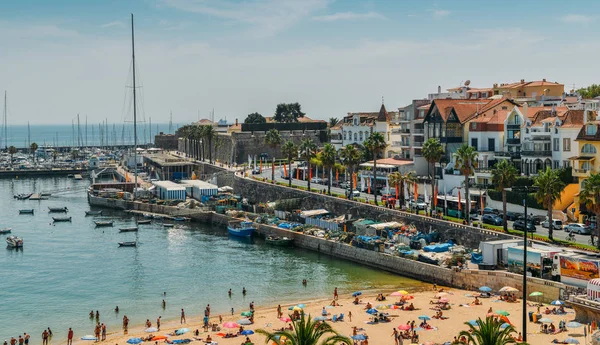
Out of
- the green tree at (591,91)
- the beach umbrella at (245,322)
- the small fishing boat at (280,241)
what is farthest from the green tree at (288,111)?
the beach umbrella at (245,322)

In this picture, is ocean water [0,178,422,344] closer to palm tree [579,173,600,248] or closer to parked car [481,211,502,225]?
parked car [481,211,502,225]

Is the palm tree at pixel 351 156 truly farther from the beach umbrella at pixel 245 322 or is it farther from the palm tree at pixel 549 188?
the beach umbrella at pixel 245 322

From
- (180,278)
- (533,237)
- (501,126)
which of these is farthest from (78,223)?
(533,237)

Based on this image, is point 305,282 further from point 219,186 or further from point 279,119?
point 279,119

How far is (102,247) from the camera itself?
327ft

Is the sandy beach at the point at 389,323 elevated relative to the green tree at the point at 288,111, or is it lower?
lower

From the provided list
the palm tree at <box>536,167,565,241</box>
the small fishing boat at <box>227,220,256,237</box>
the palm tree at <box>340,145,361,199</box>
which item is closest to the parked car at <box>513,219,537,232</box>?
the palm tree at <box>536,167,565,241</box>

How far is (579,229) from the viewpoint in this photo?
75.2 meters

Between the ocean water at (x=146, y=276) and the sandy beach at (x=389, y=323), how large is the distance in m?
2.81

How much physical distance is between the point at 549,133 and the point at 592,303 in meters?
39.3

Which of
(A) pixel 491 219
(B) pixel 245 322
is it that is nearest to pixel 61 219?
(B) pixel 245 322

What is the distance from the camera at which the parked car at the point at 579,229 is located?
7506 cm

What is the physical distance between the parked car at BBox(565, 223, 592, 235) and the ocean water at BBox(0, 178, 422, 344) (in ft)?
52.0

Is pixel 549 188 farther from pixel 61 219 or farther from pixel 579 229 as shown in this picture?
pixel 61 219
